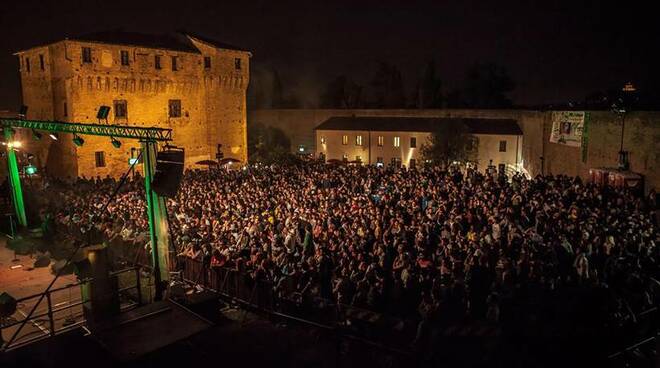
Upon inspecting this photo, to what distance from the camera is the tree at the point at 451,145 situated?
33.5 m

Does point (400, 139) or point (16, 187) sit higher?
point (400, 139)

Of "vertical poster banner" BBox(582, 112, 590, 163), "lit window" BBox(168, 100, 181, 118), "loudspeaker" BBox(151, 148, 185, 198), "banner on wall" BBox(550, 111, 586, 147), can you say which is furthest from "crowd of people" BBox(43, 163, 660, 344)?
"lit window" BBox(168, 100, 181, 118)

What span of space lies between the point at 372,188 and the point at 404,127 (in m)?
20.5

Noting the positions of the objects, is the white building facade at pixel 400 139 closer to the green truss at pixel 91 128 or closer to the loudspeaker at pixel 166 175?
the green truss at pixel 91 128

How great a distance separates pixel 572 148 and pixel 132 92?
76.4 ft

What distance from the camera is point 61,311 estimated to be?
31.1 feet

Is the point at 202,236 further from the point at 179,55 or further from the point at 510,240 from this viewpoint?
the point at 179,55

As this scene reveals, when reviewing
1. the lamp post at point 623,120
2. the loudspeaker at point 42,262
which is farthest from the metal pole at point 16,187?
the lamp post at point 623,120

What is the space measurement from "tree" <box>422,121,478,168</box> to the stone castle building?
13863mm

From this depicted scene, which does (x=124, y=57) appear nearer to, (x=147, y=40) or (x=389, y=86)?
(x=147, y=40)

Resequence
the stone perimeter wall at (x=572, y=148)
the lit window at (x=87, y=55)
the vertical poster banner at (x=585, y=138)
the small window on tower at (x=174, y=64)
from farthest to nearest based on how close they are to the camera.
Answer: the small window on tower at (x=174, y=64), the lit window at (x=87, y=55), the vertical poster banner at (x=585, y=138), the stone perimeter wall at (x=572, y=148)

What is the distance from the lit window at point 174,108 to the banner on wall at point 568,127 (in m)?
21.8

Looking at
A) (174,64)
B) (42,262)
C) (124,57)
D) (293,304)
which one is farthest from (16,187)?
(174,64)

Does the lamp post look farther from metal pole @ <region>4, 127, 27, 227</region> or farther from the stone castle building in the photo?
the stone castle building
